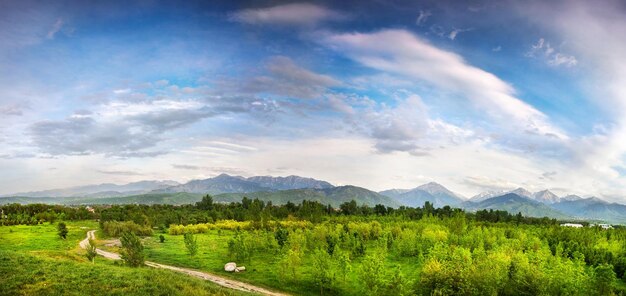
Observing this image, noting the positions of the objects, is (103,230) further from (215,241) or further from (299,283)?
(299,283)

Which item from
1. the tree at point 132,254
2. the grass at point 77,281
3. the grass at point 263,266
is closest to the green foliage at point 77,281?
the grass at point 77,281

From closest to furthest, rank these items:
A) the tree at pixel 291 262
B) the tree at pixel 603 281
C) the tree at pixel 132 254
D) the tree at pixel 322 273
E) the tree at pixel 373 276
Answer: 1. the tree at pixel 603 281
2. the tree at pixel 373 276
3. the tree at pixel 322 273
4. the tree at pixel 132 254
5. the tree at pixel 291 262

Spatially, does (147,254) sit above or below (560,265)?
below

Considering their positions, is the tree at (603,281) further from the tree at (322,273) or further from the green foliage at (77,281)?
the green foliage at (77,281)

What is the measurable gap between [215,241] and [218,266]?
134 feet

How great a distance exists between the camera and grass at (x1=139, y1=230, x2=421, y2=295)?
68188mm

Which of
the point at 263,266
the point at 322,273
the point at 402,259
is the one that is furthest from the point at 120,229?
the point at 322,273

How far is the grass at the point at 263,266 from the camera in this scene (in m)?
68.2

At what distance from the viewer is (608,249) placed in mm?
99875

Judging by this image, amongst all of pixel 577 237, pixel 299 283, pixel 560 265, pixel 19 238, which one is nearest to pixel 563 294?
pixel 560 265

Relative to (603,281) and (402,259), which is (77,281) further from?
(402,259)

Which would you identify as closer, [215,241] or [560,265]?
[560,265]

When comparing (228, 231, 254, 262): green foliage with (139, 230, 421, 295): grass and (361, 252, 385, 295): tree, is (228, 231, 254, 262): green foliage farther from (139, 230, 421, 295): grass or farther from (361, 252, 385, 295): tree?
(361, 252, 385, 295): tree

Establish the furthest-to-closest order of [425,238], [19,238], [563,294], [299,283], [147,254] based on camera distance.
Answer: [19,238] → [425,238] → [147,254] → [299,283] → [563,294]
